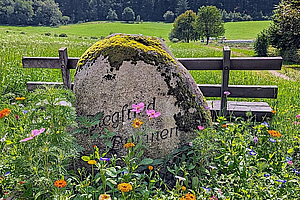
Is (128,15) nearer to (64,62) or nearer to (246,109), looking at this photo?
(64,62)

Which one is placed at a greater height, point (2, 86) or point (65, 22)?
point (65, 22)

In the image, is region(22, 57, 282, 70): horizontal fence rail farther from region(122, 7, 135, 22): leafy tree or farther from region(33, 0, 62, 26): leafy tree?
region(122, 7, 135, 22): leafy tree

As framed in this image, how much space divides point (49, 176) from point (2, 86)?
15.8 ft

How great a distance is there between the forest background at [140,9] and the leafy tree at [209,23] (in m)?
40.8

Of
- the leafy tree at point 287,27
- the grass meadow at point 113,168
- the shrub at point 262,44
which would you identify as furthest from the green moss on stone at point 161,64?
the shrub at point 262,44

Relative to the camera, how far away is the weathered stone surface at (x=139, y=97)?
359 centimetres

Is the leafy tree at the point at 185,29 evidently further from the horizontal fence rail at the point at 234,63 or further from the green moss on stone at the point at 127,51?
the green moss on stone at the point at 127,51

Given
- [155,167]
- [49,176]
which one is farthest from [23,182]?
[155,167]

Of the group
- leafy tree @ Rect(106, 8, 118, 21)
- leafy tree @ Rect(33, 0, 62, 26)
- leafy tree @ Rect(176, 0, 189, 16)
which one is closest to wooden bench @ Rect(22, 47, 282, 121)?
leafy tree @ Rect(33, 0, 62, 26)

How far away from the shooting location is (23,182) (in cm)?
244

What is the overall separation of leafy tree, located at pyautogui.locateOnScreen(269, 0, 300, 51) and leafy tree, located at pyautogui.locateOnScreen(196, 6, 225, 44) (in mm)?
36938

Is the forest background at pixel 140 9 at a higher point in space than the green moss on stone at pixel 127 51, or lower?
higher

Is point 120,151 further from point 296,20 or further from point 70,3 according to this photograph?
point 70,3

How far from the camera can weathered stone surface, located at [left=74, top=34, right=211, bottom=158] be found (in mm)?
3592
